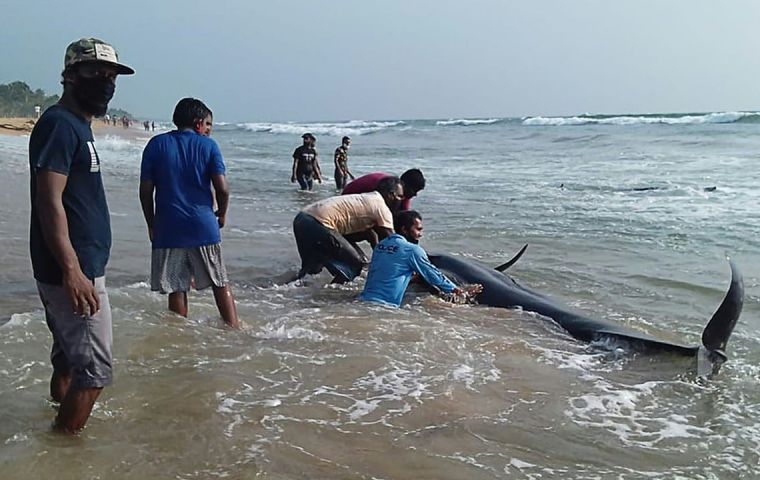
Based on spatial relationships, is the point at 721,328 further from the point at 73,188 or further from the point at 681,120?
the point at 681,120

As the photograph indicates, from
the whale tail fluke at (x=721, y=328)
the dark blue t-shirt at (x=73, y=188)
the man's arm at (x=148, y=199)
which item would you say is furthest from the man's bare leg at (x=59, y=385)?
the whale tail fluke at (x=721, y=328)

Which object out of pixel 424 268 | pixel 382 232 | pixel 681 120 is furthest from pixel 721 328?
pixel 681 120

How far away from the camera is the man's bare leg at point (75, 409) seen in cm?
337

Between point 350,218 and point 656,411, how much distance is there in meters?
3.91

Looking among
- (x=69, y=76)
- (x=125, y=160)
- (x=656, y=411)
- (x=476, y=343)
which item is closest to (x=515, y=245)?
(x=476, y=343)

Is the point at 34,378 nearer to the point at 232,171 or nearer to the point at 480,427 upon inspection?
the point at 480,427

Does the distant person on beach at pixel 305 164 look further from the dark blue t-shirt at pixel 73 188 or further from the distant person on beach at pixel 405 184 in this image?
the dark blue t-shirt at pixel 73 188

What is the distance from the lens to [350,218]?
24.4 feet

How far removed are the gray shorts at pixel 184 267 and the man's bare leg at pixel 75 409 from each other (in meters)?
1.85

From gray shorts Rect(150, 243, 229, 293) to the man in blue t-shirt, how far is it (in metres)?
1.61

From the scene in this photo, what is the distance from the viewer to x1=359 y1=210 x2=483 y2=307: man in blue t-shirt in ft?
20.6

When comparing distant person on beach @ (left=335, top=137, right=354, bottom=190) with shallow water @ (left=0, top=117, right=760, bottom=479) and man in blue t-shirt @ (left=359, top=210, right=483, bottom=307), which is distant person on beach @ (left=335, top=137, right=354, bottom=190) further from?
man in blue t-shirt @ (left=359, top=210, right=483, bottom=307)

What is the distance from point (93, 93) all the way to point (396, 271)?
3645 mm

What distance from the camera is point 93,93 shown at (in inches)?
127
